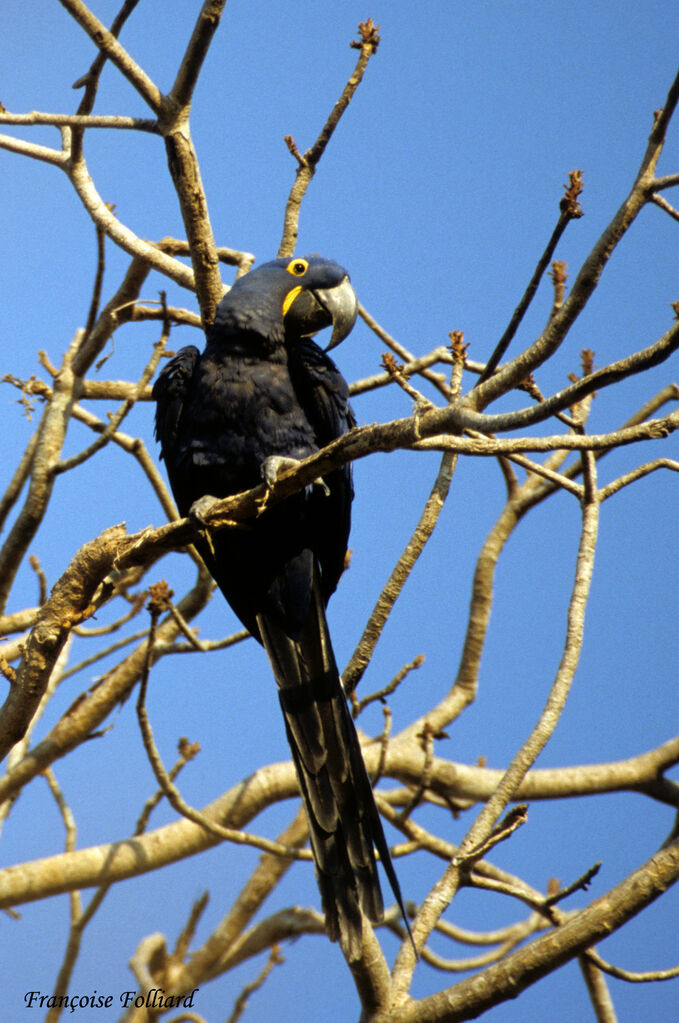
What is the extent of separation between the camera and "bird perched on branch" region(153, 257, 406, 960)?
3.28m

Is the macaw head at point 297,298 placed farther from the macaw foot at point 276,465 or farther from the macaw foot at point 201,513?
the macaw foot at point 201,513

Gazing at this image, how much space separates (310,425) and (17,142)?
172 centimetres

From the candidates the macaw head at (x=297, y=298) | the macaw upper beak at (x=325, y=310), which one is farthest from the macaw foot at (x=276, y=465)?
the macaw upper beak at (x=325, y=310)

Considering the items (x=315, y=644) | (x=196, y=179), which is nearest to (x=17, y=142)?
(x=196, y=179)

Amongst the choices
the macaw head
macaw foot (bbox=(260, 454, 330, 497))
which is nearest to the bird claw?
macaw foot (bbox=(260, 454, 330, 497))

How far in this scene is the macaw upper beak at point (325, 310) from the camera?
3807 mm

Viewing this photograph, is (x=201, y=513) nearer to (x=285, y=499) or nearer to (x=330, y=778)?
(x=285, y=499)

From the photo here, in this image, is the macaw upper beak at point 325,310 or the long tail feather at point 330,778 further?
the macaw upper beak at point 325,310

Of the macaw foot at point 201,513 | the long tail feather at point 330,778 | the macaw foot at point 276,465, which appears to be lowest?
the long tail feather at point 330,778

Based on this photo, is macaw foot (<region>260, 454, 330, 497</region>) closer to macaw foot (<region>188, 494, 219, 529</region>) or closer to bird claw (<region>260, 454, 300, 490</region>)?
bird claw (<region>260, 454, 300, 490</region>)

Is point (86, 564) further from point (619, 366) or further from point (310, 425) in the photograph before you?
point (619, 366)

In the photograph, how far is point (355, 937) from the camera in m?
2.98

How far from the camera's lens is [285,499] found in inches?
131

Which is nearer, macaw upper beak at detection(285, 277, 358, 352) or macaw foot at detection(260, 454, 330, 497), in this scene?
macaw foot at detection(260, 454, 330, 497)
